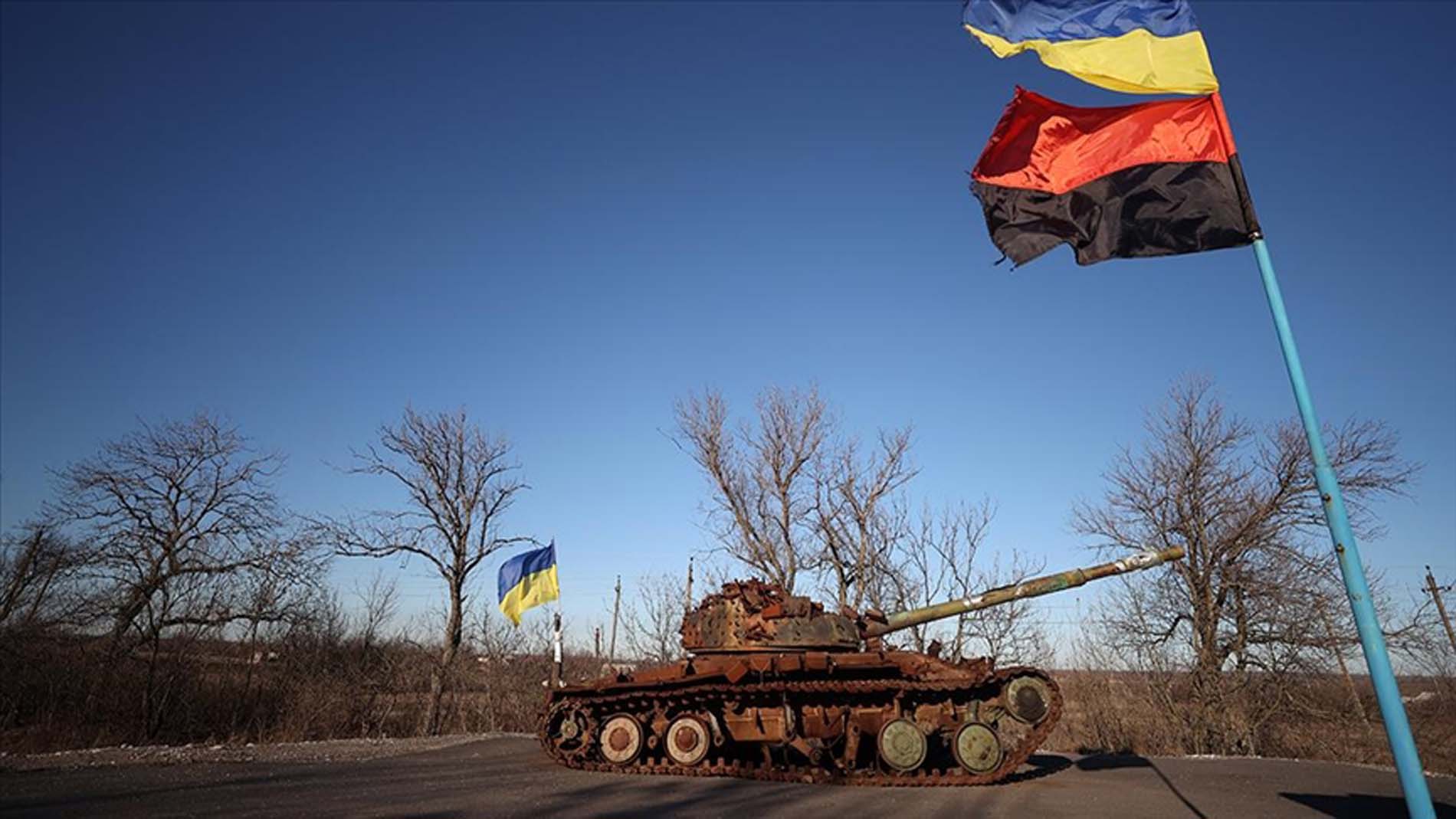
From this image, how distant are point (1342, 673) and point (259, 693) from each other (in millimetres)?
24597

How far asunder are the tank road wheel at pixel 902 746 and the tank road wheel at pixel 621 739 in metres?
3.35

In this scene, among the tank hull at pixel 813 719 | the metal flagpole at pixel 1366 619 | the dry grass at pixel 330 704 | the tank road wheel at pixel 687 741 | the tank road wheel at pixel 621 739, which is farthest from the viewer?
the dry grass at pixel 330 704

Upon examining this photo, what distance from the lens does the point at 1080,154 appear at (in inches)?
253

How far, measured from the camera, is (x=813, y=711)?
11812 mm

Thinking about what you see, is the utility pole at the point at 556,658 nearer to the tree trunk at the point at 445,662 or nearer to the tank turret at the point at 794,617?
the tank turret at the point at 794,617

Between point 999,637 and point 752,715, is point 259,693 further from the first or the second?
point 999,637

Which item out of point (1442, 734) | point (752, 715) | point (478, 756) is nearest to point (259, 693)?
point (478, 756)

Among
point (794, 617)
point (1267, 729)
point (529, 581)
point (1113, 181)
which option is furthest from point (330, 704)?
point (1267, 729)

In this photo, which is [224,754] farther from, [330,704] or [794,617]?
[794,617]

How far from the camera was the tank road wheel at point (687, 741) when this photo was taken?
1160 cm

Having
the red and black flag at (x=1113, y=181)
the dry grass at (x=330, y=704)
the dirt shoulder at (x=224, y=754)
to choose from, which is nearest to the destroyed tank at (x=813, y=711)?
the dirt shoulder at (x=224, y=754)

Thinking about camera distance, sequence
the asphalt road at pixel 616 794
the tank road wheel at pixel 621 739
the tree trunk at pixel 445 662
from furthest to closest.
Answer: the tree trunk at pixel 445 662 < the tank road wheel at pixel 621 739 < the asphalt road at pixel 616 794

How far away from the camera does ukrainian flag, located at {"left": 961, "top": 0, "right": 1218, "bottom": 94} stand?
19.4 ft

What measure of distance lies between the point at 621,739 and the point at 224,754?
639 centimetres
